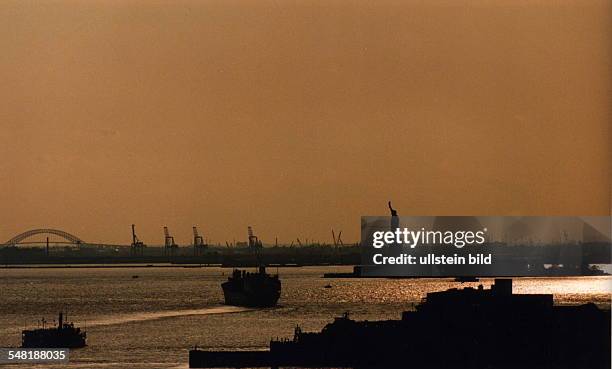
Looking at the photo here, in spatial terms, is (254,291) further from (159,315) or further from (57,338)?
(57,338)

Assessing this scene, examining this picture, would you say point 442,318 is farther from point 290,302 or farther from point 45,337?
point 290,302

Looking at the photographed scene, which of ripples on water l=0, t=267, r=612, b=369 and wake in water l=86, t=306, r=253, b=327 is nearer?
ripples on water l=0, t=267, r=612, b=369

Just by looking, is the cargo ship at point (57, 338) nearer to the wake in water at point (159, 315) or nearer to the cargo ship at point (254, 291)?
the wake in water at point (159, 315)

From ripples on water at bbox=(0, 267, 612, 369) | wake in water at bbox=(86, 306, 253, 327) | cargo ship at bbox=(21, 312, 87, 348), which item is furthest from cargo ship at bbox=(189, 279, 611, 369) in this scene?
wake in water at bbox=(86, 306, 253, 327)

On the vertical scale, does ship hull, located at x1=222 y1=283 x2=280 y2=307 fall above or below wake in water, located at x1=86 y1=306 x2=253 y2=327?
above

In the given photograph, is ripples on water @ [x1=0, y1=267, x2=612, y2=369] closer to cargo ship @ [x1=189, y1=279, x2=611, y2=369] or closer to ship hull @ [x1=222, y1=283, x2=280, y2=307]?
ship hull @ [x1=222, y1=283, x2=280, y2=307]

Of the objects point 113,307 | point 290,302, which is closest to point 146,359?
point 113,307
